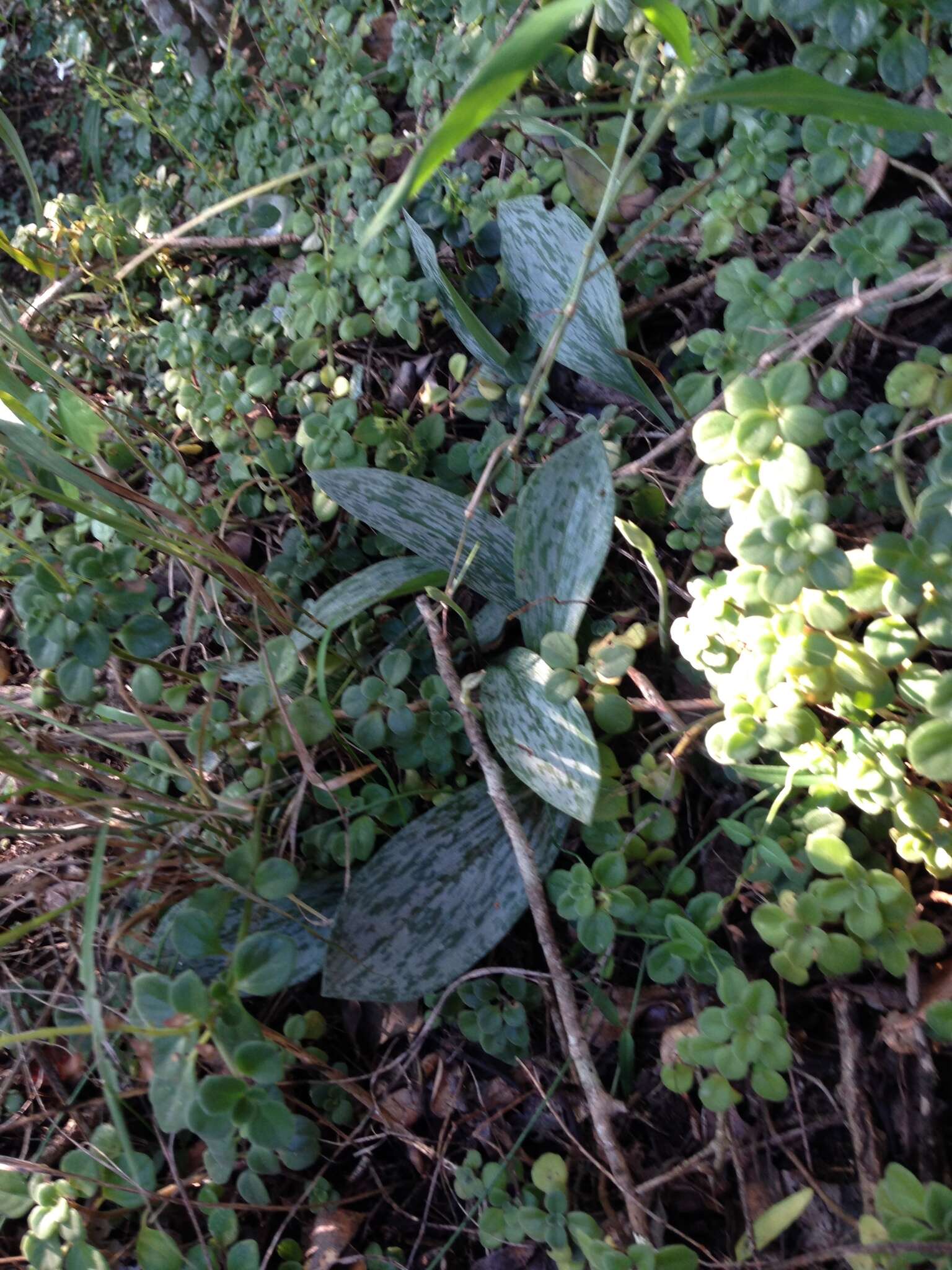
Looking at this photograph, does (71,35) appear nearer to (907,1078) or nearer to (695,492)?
(695,492)

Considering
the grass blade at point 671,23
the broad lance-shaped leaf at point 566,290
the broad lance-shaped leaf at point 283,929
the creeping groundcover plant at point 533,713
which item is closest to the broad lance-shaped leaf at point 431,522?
the creeping groundcover plant at point 533,713

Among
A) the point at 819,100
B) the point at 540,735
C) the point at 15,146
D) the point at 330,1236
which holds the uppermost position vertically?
the point at 15,146

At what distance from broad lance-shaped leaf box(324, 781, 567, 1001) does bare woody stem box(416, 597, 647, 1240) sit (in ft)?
0.08

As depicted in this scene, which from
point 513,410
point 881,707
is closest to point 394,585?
point 513,410

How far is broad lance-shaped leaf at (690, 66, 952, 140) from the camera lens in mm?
732

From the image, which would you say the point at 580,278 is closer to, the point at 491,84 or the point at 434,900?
the point at 491,84

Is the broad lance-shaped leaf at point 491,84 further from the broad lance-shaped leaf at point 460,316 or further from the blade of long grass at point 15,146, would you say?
the blade of long grass at point 15,146

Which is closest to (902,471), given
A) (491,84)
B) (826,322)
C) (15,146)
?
(826,322)

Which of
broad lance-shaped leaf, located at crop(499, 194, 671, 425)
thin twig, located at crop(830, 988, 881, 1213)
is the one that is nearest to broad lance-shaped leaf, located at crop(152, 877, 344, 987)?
thin twig, located at crop(830, 988, 881, 1213)

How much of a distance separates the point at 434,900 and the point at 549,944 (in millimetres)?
159

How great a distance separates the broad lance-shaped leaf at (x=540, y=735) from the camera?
929 mm

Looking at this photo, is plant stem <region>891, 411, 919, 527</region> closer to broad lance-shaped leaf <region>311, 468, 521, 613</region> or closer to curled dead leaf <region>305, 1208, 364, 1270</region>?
broad lance-shaped leaf <region>311, 468, 521, 613</region>

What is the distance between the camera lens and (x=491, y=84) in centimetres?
60

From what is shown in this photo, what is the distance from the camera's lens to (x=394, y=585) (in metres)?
1.16
